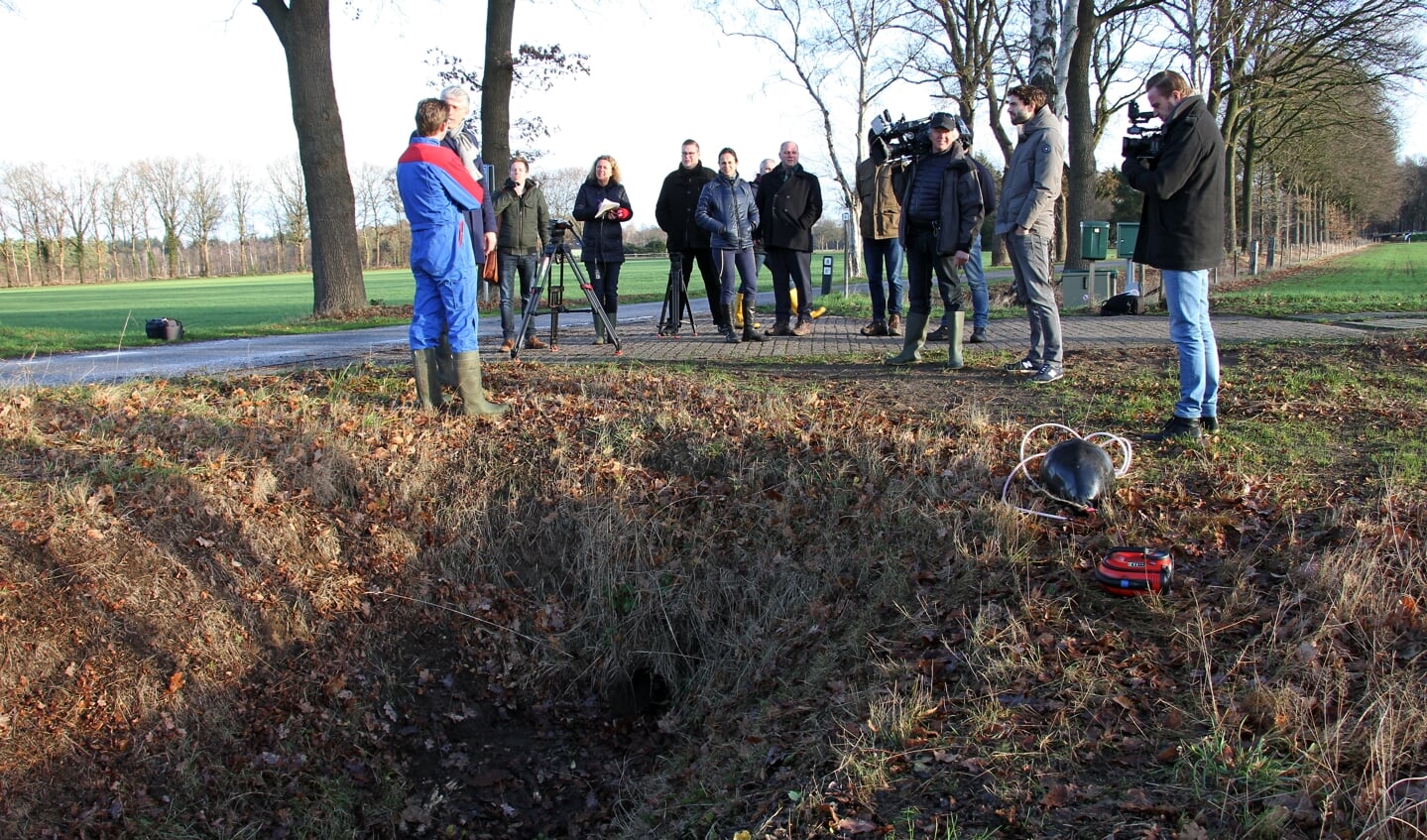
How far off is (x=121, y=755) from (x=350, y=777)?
114 centimetres

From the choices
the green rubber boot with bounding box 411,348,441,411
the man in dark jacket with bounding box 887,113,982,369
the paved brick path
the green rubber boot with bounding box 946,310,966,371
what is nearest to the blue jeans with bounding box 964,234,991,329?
the paved brick path

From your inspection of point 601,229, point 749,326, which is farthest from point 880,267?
point 601,229

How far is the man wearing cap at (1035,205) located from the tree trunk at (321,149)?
42.8 feet

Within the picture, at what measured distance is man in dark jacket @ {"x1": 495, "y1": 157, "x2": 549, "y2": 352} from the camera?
1027cm

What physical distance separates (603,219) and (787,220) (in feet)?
6.68

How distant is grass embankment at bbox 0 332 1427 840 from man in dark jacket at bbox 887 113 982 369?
1028mm

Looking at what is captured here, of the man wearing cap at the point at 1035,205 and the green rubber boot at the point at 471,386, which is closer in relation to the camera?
the green rubber boot at the point at 471,386

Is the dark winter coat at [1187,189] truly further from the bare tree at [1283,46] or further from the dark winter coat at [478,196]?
the bare tree at [1283,46]

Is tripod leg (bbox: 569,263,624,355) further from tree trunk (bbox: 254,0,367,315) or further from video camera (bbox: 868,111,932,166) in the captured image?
tree trunk (bbox: 254,0,367,315)

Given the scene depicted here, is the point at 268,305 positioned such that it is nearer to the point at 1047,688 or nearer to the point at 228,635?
the point at 228,635

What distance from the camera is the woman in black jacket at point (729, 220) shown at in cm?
1087

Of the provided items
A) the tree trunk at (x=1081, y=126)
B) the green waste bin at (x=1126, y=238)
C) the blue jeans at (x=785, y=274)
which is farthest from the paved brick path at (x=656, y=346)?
the tree trunk at (x=1081, y=126)

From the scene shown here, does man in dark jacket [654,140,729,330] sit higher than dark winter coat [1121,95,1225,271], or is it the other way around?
man in dark jacket [654,140,729,330]

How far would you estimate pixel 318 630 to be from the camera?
19.5 ft
